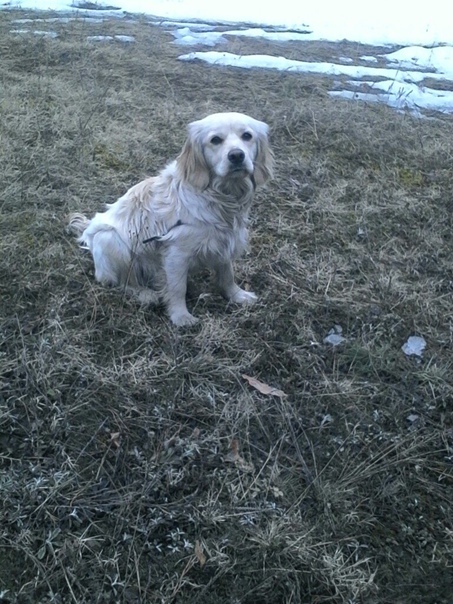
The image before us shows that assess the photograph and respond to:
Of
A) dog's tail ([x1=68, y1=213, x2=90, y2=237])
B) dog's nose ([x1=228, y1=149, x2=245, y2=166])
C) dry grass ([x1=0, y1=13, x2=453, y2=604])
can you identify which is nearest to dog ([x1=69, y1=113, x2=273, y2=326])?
dog's nose ([x1=228, y1=149, x2=245, y2=166])

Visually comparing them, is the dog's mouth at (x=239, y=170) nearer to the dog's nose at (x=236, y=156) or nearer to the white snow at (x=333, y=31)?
the dog's nose at (x=236, y=156)

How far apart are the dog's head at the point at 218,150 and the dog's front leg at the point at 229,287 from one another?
1.68 feet

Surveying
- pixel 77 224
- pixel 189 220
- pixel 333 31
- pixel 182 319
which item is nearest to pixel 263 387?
pixel 182 319

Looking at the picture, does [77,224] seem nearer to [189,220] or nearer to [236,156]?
[189,220]

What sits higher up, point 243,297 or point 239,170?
point 239,170

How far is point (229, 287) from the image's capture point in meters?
3.67

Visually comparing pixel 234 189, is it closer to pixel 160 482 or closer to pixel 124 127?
pixel 160 482

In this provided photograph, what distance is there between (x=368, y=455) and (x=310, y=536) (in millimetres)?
525

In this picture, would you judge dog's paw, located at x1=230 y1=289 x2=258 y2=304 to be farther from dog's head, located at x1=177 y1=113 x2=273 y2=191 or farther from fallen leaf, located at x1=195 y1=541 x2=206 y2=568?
fallen leaf, located at x1=195 y1=541 x2=206 y2=568

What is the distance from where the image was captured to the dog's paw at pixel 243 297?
3602 mm


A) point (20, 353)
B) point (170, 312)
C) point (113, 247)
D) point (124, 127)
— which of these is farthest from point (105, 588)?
point (124, 127)

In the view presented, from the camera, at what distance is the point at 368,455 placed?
8.66ft

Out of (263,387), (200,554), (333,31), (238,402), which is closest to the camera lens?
(200,554)

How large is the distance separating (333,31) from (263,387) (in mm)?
9238
